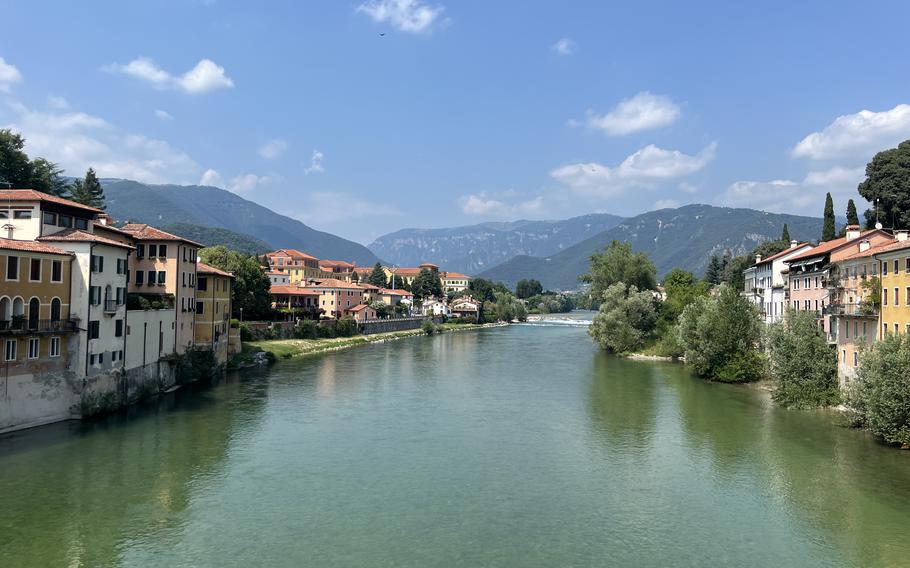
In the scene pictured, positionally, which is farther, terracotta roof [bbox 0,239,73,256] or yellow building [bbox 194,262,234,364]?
yellow building [bbox 194,262,234,364]

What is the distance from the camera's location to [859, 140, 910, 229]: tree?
2726 inches

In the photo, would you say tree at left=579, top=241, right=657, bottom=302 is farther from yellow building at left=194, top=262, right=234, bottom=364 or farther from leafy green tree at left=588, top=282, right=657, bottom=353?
yellow building at left=194, top=262, right=234, bottom=364

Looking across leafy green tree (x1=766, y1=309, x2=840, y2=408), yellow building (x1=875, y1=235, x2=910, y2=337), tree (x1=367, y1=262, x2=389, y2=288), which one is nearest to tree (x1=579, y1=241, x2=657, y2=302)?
leafy green tree (x1=766, y1=309, x2=840, y2=408)

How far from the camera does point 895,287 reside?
3384 centimetres

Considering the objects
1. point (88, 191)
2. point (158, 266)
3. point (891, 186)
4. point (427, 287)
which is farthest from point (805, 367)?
point (427, 287)

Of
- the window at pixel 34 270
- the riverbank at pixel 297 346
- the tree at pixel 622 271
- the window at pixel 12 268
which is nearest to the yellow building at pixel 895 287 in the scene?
the window at pixel 34 270

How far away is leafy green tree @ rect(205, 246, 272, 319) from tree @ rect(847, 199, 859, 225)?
2790 inches

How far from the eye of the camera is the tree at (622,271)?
92.2 metres

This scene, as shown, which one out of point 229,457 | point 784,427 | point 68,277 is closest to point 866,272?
point 784,427

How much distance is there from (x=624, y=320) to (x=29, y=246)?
6625 cm

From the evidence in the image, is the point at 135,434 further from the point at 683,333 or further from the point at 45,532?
the point at 683,333

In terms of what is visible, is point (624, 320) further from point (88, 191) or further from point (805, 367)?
point (88, 191)

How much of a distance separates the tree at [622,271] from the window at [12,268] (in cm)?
7523

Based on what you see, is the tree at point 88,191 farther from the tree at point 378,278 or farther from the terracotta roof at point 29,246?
the tree at point 378,278
